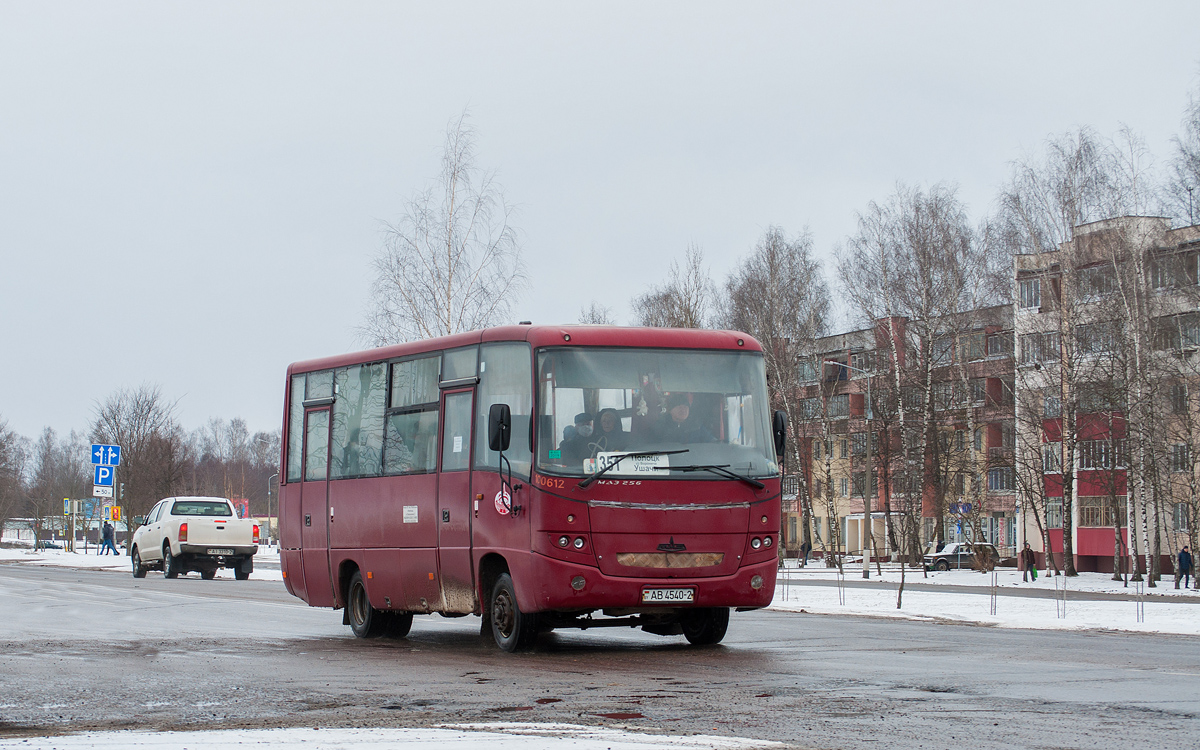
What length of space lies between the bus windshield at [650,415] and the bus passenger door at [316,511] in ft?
15.2

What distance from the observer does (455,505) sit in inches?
589

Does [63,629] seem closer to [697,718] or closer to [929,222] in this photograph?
[697,718]

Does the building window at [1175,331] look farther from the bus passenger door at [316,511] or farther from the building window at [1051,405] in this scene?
the bus passenger door at [316,511]

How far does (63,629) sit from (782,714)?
1112cm

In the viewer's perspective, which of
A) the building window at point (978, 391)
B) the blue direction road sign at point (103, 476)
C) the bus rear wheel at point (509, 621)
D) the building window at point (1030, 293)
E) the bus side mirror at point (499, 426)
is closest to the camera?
the bus side mirror at point (499, 426)

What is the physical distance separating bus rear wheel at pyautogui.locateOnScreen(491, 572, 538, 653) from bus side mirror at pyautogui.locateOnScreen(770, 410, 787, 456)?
9.54 ft

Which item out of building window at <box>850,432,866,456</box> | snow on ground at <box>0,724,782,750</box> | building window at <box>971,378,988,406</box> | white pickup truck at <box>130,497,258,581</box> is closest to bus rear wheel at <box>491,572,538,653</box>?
snow on ground at <box>0,724,782,750</box>

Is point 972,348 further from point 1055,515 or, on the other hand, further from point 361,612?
point 361,612

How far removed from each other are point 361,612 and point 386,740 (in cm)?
964

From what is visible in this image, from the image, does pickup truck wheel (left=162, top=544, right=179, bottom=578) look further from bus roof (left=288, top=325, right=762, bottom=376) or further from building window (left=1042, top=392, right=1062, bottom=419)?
building window (left=1042, top=392, right=1062, bottom=419)

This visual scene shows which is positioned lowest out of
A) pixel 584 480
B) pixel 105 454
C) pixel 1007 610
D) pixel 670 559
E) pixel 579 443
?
pixel 1007 610

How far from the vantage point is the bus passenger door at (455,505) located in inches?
582

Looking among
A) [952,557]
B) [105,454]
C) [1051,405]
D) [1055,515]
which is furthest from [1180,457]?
[105,454]

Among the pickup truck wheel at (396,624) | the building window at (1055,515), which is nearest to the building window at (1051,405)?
the building window at (1055,515)
